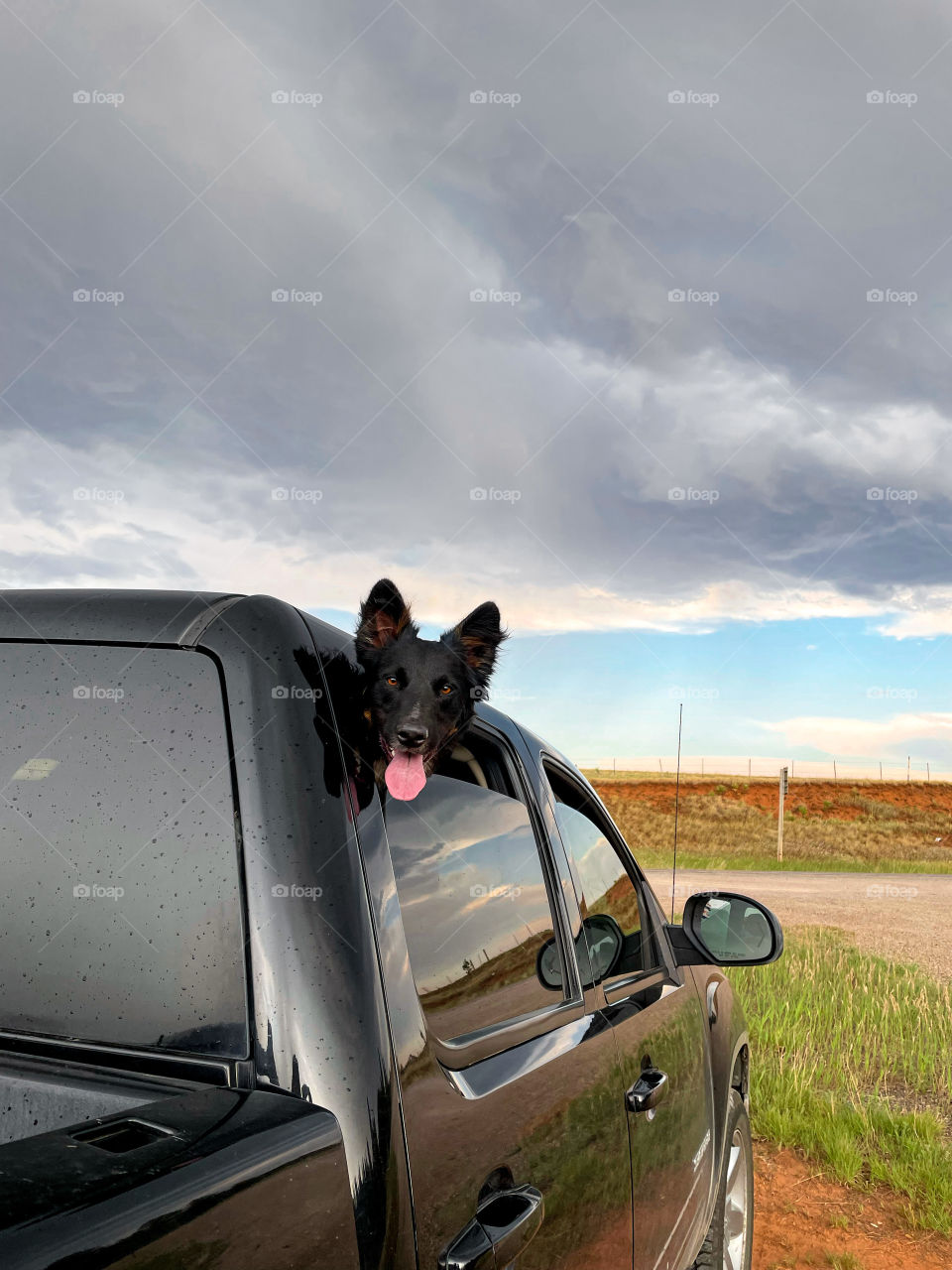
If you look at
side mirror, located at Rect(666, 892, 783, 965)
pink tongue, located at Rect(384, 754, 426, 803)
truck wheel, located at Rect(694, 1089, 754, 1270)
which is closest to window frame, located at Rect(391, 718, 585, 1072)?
pink tongue, located at Rect(384, 754, 426, 803)

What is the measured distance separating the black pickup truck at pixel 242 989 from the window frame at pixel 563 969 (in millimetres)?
14

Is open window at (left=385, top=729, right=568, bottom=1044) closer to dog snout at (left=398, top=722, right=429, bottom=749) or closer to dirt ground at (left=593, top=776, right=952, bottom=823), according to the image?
dog snout at (left=398, top=722, right=429, bottom=749)

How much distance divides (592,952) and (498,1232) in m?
1.16

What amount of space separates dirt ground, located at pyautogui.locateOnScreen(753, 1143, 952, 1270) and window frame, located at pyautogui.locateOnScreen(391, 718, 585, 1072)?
3.20 metres

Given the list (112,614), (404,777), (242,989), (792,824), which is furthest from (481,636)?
(792,824)

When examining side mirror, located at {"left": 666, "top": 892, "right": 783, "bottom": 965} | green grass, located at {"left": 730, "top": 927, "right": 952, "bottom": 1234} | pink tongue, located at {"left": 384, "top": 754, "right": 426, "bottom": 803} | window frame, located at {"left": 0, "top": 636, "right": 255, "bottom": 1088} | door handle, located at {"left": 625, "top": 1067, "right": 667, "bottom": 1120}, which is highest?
pink tongue, located at {"left": 384, "top": 754, "right": 426, "bottom": 803}

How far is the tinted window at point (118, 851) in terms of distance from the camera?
4.33 feet

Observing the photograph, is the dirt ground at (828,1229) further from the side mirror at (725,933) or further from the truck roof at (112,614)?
the truck roof at (112,614)

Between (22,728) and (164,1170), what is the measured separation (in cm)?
80

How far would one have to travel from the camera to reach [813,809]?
2544 inches

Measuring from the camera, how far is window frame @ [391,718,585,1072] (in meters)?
1.68

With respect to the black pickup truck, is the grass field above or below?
below

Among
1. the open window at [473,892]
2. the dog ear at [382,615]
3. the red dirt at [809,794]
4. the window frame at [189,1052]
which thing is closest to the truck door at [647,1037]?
the open window at [473,892]

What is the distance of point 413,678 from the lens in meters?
2.93
